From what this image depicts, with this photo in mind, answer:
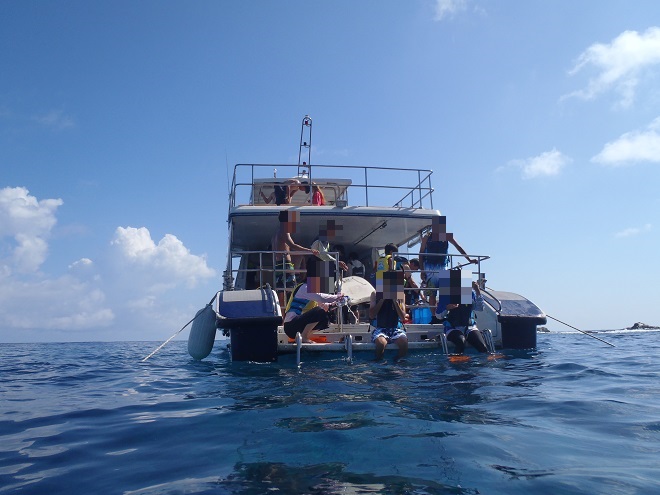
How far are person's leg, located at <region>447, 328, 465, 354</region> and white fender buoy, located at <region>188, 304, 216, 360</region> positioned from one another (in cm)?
322

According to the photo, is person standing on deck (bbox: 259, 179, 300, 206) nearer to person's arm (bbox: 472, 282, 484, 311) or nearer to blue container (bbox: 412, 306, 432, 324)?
blue container (bbox: 412, 306, 432, 324)

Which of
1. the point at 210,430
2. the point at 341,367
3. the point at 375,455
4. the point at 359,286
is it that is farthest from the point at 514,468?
the point at 359,286

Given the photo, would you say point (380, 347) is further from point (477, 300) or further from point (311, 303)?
point (477, 300)

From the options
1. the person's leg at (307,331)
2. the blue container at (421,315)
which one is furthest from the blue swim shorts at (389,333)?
the blue container at (421,315)

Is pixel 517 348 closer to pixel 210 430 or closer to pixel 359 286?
pixel 359 286

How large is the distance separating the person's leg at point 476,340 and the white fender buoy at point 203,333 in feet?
11.5

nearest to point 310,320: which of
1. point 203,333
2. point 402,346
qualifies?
point 402,346

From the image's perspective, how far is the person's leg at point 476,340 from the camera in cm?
680

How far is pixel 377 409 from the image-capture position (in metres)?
3.71

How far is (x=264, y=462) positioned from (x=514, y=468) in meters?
1.26

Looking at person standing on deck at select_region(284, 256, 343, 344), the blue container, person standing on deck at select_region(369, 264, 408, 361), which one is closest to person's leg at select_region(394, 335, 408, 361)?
person standing on deck at select_region(369, 264, 408, 361)

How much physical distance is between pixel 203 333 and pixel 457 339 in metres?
3.52

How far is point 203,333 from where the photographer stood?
7.16 m

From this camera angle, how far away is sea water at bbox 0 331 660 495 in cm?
238
